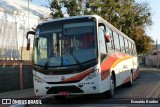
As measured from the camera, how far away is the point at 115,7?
36969mm

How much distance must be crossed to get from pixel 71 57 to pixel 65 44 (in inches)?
23.5

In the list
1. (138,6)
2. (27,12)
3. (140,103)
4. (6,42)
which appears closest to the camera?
(140,103)

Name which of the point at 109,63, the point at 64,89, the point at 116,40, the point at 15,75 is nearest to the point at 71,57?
the point at 64,89

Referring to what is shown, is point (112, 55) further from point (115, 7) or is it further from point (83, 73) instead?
point (115, 7)

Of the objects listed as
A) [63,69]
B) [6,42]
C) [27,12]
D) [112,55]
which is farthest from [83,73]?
[27,12]

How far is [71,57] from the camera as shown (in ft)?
43.5

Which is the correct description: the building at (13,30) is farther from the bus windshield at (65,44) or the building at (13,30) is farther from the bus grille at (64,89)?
the bus grille at (64,89)

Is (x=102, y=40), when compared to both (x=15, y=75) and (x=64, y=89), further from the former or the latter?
(x=15, y=75)

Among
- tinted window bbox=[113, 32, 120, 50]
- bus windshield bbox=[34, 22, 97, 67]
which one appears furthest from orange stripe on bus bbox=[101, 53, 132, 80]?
bus windshield bbox=[34, 22, 97, 67]

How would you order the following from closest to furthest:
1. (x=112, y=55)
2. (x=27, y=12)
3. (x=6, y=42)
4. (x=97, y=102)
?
(x=97, y=102) → (x=112, y=55) → (x=6, y=42) → (x=27, y=12)

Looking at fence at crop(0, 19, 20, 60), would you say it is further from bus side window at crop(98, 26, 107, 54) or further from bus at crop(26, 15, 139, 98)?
bus side window at crop(98, 26, 107, 54)

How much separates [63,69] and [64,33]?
1.41 meters

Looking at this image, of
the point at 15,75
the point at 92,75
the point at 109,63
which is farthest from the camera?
the point at 15,75

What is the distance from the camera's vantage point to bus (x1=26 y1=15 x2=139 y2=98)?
13062 millimetres
